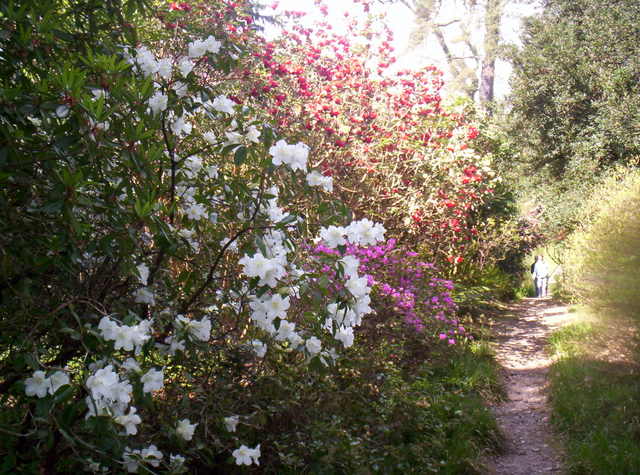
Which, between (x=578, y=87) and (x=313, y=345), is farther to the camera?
→ (x=578, y=87)

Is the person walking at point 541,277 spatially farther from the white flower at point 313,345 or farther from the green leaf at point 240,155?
the green leaf at point 240,155

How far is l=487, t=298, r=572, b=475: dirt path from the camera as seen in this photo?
13.6 ft

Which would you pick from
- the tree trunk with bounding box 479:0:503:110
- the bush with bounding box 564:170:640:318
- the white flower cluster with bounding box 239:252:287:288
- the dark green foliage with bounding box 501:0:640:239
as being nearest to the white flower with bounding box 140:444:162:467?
the white flower cluster with bounding box 239:252:287:288

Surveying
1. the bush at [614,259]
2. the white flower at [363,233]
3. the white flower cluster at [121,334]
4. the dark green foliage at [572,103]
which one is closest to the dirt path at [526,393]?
the bush at [614,259]

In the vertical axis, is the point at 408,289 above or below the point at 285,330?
above

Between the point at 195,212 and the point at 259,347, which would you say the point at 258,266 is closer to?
the point at 195,212

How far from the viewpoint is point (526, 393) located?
554 centimetres

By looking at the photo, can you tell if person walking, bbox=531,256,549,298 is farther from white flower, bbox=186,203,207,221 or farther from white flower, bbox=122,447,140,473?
white flower, bbox=122,447,140,473

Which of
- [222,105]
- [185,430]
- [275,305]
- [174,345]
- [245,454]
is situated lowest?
[245,454]

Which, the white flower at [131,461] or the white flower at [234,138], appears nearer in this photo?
the white flower at [131,461]

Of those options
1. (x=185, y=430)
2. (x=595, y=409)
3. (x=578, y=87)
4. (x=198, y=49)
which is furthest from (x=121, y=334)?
(x=578, y=87)

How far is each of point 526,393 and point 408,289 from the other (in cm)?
149

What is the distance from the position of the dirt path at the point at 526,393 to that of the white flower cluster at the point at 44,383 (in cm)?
323

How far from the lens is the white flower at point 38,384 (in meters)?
1.51
